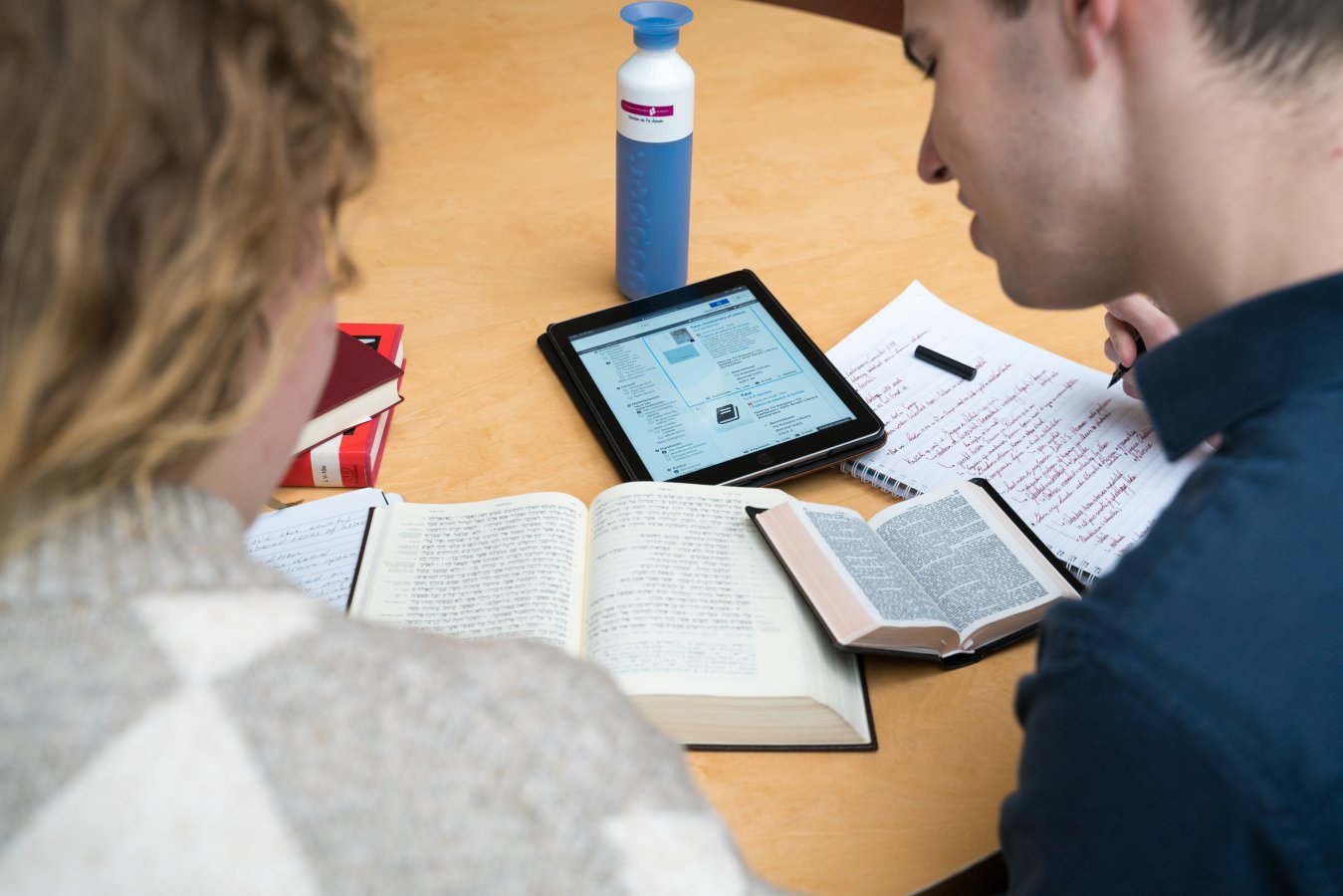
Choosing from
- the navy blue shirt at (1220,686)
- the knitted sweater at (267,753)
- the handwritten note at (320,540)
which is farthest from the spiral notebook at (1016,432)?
the knitted sweater at (267,753)

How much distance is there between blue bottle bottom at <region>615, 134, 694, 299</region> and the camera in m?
1.18

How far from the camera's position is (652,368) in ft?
3.73

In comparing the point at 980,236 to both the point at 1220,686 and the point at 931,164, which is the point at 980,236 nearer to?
the point at 931,164

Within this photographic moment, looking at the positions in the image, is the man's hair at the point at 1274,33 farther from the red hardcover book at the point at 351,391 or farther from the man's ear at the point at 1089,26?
the red hardcover book at the point at 351,391

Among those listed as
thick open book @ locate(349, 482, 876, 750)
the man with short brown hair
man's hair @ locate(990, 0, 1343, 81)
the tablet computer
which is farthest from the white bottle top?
man's hair @ locate(990, 0, 1343, 81)

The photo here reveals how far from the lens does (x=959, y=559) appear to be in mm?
944

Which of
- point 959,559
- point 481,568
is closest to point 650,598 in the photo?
point 481,568

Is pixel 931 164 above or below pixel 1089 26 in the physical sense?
below

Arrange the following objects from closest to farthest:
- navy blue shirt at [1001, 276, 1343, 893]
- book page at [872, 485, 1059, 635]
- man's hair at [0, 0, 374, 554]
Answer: man's hair at [0, 0, 374, 554], navy blue shirt at [1001, 276, 1343, 893], book page at [872, 485, 1059, 635]

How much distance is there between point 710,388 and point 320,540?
0.39 m

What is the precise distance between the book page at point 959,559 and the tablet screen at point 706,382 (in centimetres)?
13

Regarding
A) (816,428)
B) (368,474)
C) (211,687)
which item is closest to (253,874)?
(211,687)

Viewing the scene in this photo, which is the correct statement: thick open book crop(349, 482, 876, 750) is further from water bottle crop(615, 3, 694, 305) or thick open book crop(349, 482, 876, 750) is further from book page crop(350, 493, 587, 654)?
water bottle crop(615, 3, 694, 305)

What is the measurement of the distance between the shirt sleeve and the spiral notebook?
364mm
